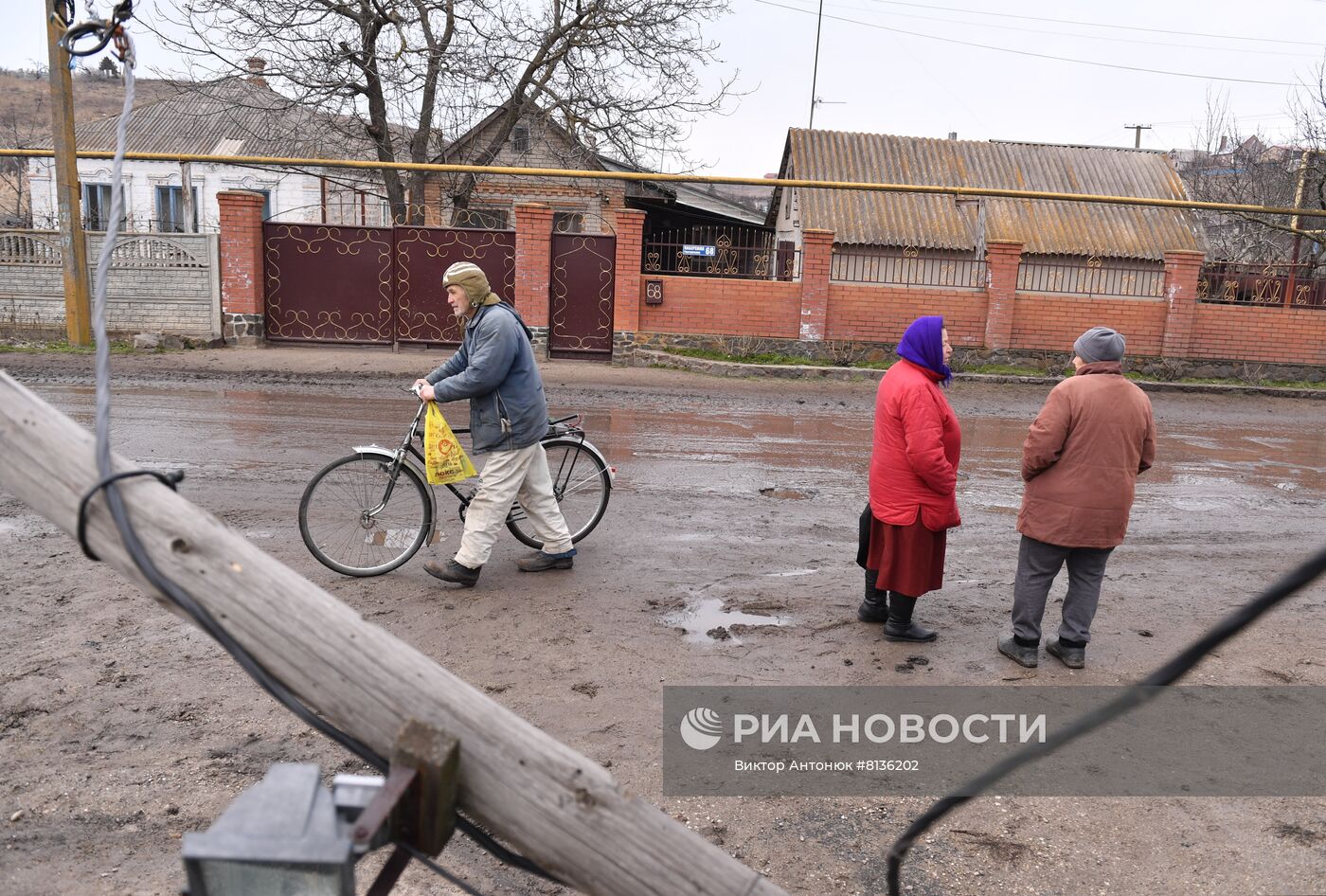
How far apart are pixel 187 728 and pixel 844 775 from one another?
2.57 metres

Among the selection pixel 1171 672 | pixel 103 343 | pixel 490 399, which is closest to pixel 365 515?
pixel 490 399

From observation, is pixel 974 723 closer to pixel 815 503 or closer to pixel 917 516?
pixel 917 516

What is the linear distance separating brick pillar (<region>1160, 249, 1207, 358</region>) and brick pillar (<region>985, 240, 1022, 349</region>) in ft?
8.62

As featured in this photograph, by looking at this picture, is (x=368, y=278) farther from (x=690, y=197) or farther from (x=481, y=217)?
(x=690, y=197)

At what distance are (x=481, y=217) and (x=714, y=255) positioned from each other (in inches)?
259

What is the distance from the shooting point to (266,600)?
1497 mm

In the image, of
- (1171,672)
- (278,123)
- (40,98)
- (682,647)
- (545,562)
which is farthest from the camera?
(40,98)

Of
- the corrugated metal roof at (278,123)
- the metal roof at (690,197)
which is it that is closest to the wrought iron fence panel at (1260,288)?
the metal roof at (690,197)

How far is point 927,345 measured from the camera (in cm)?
475

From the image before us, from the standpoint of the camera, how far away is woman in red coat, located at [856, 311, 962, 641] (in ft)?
15.5

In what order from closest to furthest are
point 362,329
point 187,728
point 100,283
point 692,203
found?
point 100,283 < point 187,728 < point 362,329 < point 692,203

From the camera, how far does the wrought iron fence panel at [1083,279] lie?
54.7ft

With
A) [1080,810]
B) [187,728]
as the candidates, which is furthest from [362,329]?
[1080,810]

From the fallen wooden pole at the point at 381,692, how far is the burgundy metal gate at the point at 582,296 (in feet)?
49.7
